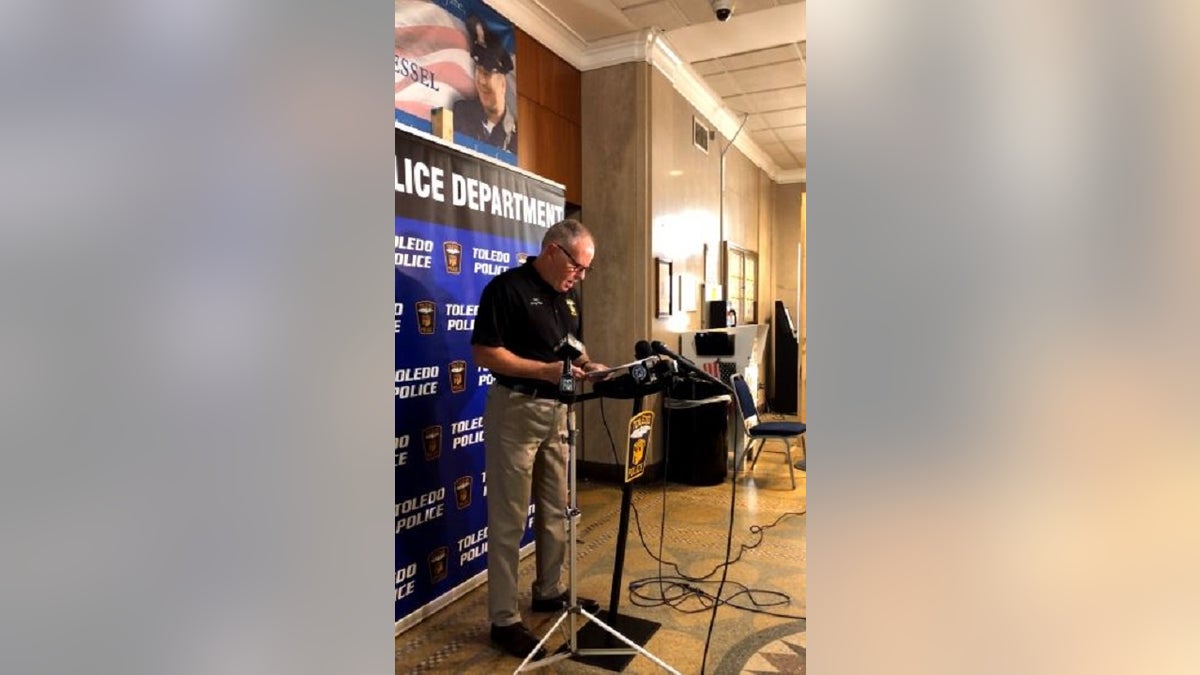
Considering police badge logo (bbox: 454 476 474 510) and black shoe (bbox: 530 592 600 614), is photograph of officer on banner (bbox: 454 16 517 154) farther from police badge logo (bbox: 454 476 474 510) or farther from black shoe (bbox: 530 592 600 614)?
black shoe (bbox: 530 592 600 614)

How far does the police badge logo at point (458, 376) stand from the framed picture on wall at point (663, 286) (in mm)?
2438

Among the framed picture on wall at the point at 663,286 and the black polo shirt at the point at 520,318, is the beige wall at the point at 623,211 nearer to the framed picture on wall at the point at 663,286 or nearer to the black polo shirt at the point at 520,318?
the framed picture on wall at the point at 663,286

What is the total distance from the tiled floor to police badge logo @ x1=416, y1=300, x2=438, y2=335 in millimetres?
1212

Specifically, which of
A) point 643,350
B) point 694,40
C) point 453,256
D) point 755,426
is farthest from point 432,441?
point 694,40

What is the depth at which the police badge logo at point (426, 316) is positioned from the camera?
247 cm

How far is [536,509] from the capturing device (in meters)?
2.60

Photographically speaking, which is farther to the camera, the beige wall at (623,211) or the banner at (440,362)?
the beige wall at (623,211)

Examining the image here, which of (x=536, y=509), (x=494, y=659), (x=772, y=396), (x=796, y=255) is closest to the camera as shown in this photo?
(x=494, y=659)

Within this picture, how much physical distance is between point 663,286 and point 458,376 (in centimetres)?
265

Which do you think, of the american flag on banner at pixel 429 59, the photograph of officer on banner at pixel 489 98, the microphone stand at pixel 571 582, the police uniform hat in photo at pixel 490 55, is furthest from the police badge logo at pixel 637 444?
the police uniform hat in photo at pixel 490 55

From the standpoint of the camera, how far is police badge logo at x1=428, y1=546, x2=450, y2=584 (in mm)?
2529
